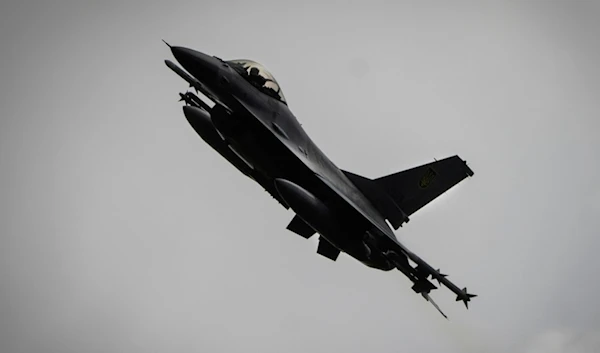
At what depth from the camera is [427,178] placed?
22.0m

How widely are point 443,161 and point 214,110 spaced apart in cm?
902

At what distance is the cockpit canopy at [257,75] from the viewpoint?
724 inches

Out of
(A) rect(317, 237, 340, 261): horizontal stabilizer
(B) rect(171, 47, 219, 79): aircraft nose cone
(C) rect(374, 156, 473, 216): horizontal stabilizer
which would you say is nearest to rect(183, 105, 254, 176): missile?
(B) rect(171, 47, 219, 79): aircraft nose cone

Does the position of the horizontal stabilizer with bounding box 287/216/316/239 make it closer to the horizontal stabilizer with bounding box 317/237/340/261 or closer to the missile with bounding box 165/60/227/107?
the horizontal stabilizer with bounding box 317/237/340/261

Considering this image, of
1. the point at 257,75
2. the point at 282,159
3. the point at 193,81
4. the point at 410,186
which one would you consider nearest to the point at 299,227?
the point at 282,159

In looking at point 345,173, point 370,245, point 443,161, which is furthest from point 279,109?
point 443,161

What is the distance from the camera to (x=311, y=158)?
19438 mm

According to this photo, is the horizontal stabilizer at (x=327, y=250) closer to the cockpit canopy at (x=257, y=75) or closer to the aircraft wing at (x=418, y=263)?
the aircraft wing at (x=418, y=263)

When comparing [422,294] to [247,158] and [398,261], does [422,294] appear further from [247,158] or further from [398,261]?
[247,158]

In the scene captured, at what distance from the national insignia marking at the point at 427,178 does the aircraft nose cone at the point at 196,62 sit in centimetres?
899

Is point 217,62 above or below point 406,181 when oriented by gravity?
below

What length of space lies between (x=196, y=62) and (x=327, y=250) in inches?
328

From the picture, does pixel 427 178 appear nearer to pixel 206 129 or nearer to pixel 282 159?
pixel 282 159

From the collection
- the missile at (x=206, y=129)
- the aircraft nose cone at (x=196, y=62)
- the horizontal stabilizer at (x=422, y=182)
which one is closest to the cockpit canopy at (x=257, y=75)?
the aircraft nose cone at (x=196, y=62)
